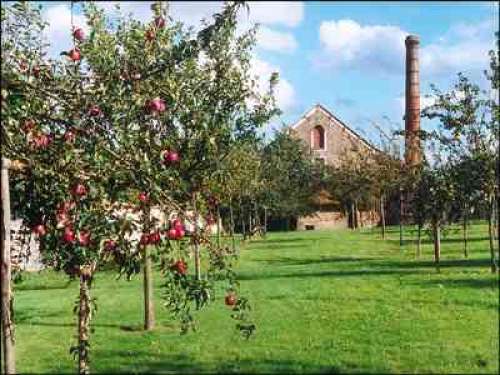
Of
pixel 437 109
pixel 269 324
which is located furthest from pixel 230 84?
pixel 437 109

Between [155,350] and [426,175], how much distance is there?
13.3 meters

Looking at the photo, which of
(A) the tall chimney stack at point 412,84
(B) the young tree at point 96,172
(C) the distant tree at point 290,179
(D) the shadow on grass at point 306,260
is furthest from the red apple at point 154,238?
(A) the tall chimney stack at point 412,84

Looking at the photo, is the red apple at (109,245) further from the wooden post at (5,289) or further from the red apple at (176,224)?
the wooden post at (5,289)

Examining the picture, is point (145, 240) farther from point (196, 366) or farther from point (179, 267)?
point (196, 366)

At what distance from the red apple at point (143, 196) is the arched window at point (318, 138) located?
64.0 m

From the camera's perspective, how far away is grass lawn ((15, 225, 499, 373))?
9.62 meters

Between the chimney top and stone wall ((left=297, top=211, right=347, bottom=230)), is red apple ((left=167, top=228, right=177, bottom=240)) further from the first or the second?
stone wall ((left=297, top=211, right=347, bottom=230))

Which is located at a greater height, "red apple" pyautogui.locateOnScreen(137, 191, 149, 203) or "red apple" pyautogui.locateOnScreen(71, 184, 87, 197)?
"red apple" pyautogui.locateOnScreen(71, 184, 87, 197)

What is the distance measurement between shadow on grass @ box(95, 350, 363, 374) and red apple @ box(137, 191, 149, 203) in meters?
4.34

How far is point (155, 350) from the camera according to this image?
36.6ft

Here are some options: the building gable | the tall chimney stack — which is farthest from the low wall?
the tall chimney stack

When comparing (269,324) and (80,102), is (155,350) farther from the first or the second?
(80,102)

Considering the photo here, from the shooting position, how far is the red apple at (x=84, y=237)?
524 centimetres

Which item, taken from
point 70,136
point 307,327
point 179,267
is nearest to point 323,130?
point 307,327
